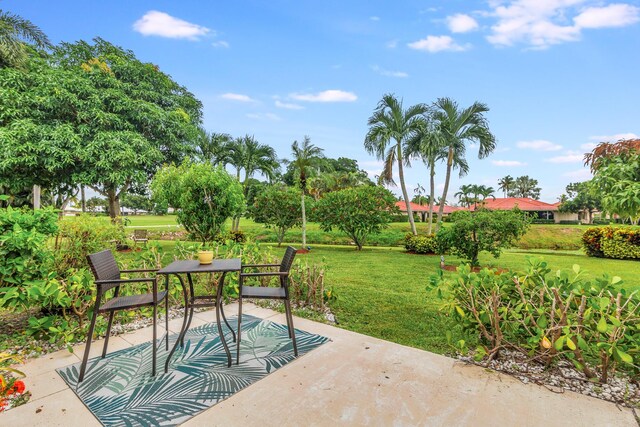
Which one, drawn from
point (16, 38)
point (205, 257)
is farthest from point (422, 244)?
point (16, 38)

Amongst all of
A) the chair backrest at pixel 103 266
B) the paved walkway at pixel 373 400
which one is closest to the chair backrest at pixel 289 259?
the paved walkway at pixel 373 400

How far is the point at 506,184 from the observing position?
Result: 58.4 m

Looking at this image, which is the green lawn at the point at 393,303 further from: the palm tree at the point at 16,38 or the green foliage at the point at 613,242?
the palm tree at the point at 16,38

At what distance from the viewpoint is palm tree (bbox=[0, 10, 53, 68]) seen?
34.1 feet

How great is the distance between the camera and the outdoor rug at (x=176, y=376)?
190 cm

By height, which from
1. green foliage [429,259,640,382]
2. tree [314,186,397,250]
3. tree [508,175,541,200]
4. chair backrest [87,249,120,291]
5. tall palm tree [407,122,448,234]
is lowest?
green foliage [429,259,640,382]

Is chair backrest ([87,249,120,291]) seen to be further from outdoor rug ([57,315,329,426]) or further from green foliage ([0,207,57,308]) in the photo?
green foliage ([0,207,57,308])

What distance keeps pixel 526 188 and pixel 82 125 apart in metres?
69.3

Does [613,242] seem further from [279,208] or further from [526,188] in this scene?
[526,188]

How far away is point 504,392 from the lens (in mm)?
2082

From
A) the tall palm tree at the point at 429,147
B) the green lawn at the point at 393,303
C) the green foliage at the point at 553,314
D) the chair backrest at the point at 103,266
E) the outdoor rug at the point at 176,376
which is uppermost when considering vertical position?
the tall palm tree at the point at 429,147

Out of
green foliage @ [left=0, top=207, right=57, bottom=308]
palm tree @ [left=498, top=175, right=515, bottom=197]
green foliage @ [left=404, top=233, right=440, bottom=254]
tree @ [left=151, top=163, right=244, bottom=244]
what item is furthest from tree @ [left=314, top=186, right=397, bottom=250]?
palm tree @ [left=498, top=175, right=515, bottom=197]

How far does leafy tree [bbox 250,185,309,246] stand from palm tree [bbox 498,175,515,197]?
58724mm

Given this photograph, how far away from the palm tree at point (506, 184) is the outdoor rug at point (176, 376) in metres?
67.2
